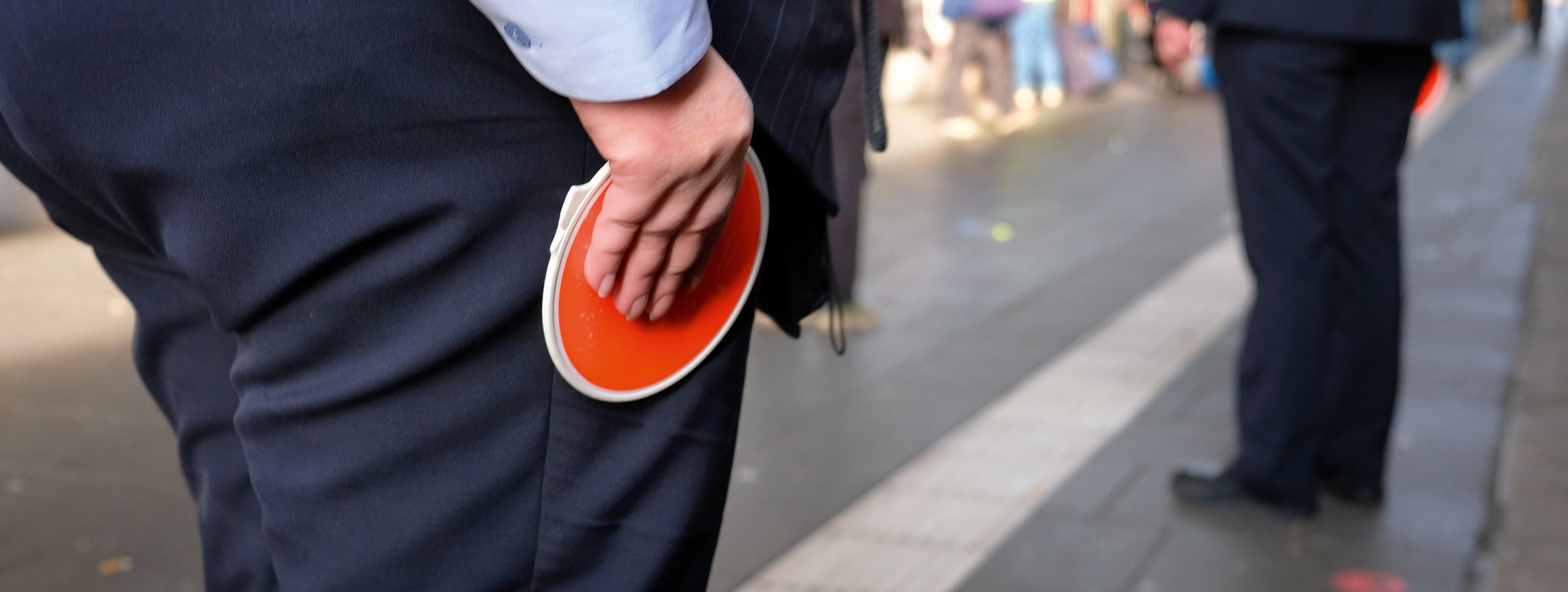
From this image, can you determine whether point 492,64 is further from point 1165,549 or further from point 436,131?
point 1165,549

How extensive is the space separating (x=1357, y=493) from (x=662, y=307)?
2.35 metres

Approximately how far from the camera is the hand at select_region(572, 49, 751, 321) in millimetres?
991

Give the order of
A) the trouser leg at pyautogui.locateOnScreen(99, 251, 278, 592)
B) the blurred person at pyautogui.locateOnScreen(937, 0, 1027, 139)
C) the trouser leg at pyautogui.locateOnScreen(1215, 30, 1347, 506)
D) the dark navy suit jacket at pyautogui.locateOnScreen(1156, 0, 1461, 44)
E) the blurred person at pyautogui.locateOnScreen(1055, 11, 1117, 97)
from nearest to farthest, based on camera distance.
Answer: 1. the trouser leg at pyautogui.locateOnScreen(99, 251, 278, 592)
2. the dark navy suit jacket at pyautogui.locateOnScreen(1156, 0, 1461, 44)
3. the trouser leg at pyautogui.locateOnScreen(1215, 30, 1347, 506)
4. the blurred person at pyautogui.locateOnScreen(937, 0, 1027, 139)
5. the blurred person at pyautogui.locateOnScreen(1055, 11, 1117, 97)

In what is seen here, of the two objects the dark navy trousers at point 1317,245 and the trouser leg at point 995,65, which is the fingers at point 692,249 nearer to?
the dark navy trousers at point 1317,245

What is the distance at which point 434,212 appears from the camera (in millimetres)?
1032

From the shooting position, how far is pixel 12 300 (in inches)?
196

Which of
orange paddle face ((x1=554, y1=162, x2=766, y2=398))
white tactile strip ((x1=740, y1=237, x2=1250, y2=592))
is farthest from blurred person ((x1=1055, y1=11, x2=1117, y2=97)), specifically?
orange paddle face ((x1=554, y1=162, x2=766, y2=398))

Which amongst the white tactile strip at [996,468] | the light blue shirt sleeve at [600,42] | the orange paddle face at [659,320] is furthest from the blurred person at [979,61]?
the light blue shirt sleeve at [600,42]

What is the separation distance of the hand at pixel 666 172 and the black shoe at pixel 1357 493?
2.36 m

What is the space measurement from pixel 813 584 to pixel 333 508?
1670 mm

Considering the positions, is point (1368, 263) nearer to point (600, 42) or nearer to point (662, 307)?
point (662, 307)

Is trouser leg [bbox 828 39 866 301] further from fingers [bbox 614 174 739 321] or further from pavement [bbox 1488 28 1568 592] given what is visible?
pavement [bbox 1488 28 1568 592]

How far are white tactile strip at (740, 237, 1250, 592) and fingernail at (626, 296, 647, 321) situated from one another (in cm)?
161

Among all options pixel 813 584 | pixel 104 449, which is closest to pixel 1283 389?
pixel 813 584
